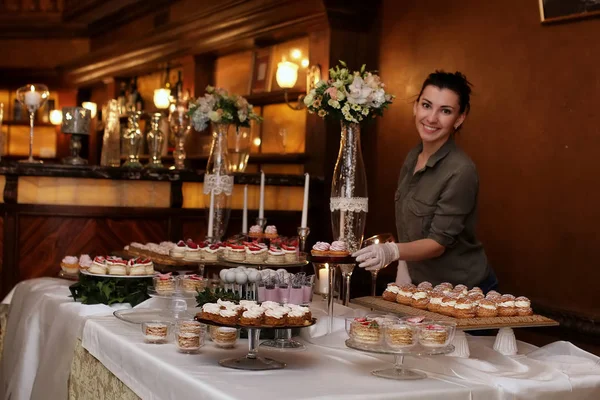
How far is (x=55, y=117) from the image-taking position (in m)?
11.1

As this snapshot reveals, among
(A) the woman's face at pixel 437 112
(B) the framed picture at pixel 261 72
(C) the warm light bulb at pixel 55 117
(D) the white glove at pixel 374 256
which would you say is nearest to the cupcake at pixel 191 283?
(D) the white glove at pixel 374 256

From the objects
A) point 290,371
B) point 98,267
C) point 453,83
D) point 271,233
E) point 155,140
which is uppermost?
point 453,83

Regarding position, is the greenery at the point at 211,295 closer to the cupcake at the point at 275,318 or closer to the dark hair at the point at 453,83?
the cupcake at the point at 275,318

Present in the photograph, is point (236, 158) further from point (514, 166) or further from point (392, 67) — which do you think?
point (514, 166)

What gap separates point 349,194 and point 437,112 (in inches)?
16.7

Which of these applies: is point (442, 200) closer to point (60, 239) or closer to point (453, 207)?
point (453, 207)

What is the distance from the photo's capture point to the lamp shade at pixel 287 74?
6.52 meters

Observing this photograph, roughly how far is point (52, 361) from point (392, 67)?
347cm

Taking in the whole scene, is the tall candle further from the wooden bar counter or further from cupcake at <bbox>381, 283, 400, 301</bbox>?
the wooden bar counter

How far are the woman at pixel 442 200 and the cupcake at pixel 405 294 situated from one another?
0.60 feet

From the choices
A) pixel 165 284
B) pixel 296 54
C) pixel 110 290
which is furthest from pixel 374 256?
pixel 296 54

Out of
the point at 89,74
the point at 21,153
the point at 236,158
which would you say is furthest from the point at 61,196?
the point at 21,153

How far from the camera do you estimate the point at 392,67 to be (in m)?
5.93

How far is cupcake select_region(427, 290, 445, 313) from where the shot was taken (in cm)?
255
